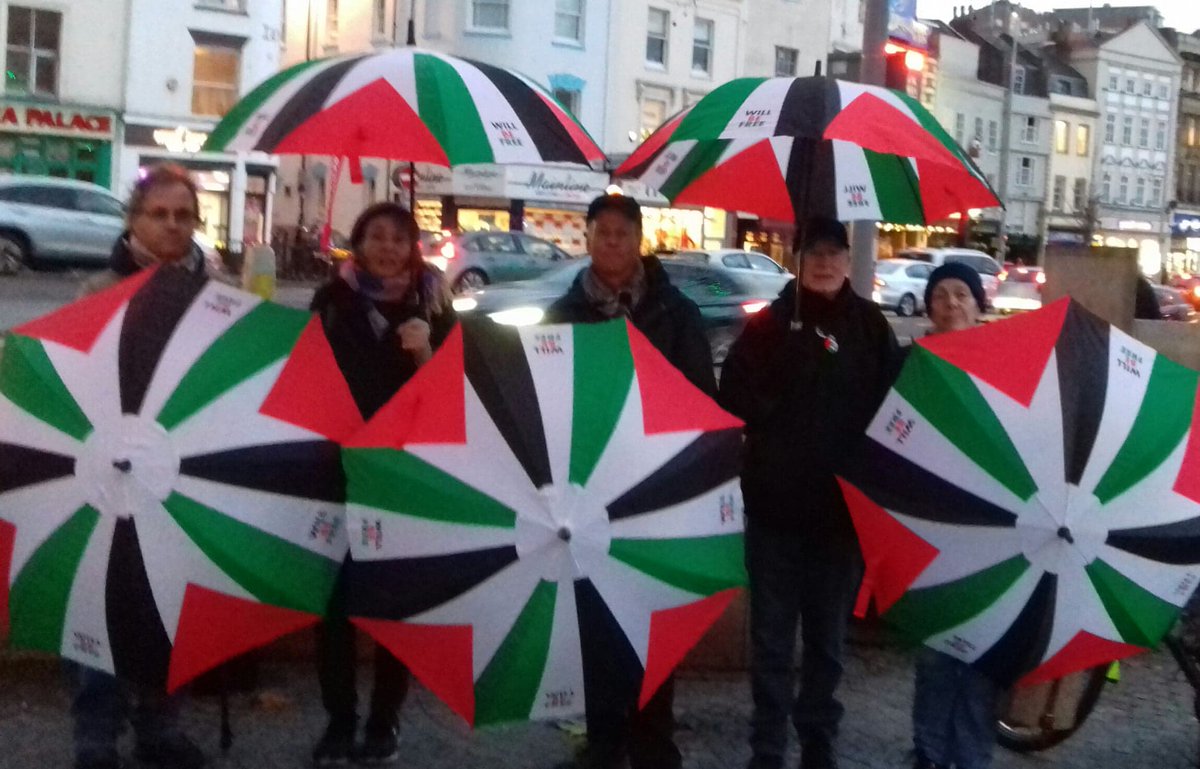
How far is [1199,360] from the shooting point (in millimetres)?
7512

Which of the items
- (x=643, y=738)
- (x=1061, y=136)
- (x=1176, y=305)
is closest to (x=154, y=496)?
(x=643, y=738)

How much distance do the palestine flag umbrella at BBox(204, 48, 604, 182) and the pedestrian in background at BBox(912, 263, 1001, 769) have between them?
1.33m

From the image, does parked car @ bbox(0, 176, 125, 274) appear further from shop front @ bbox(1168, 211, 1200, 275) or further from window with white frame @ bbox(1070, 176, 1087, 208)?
shop front @ bbox(1168, 211, 1200, 275)

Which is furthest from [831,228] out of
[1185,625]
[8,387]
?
[8,387]

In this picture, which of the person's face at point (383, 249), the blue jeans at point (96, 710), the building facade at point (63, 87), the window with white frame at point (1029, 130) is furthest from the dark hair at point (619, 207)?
the window with white frame at point (1029, 130)

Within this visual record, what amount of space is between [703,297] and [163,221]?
12932 millimetres

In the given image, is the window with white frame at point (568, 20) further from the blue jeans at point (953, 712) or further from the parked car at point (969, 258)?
the blue jeans at point (953, 712)

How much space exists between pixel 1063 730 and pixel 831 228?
211 centimetres

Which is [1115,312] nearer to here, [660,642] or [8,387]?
[660,642]

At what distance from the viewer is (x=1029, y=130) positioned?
63.1 meters

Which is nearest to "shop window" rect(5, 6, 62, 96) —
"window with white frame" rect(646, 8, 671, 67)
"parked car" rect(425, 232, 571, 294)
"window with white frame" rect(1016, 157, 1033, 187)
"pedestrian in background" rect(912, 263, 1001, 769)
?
"parked car" rect(425, 232, 571, 294)

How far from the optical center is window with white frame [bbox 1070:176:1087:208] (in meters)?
66.4

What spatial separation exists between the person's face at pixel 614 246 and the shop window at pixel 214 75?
105 feet

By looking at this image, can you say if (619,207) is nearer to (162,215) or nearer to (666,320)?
(666,320)
